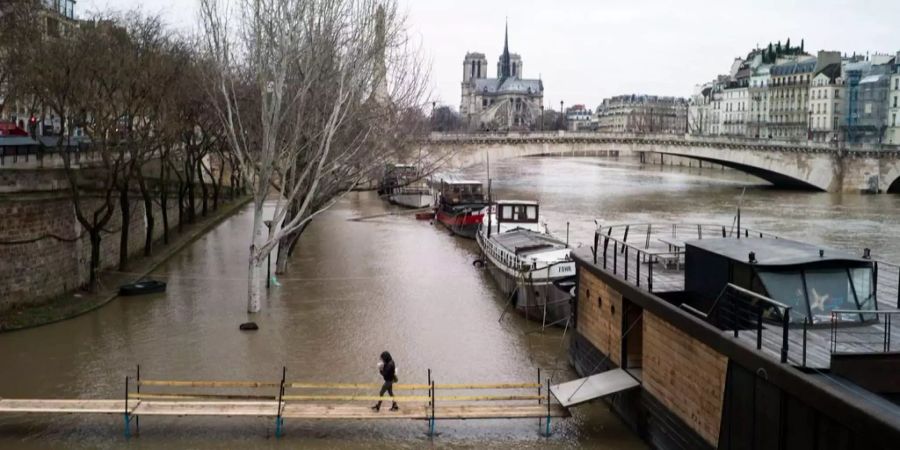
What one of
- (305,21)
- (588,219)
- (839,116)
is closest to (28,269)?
(305,21)

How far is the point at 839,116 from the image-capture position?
395 feet

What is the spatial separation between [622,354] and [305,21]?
48.5 ft

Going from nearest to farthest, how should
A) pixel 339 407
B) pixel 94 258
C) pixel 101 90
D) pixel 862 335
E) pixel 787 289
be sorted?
pixel 862 335 → pixel 787 289 → pixel 339 407 → pixel 94 258 → pixel 101 90

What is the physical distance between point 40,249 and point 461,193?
31966mm

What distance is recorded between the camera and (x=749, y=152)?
3054 inches

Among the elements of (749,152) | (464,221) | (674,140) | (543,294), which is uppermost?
(674,140)

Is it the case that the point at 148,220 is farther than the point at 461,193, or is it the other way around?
the point at 461,193

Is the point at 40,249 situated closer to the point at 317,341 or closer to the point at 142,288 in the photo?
the point at 142,288

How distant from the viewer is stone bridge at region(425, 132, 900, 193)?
75.7 m

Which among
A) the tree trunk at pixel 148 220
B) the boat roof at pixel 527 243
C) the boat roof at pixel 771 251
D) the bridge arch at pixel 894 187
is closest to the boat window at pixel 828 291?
the boat roof at pixel 771 251

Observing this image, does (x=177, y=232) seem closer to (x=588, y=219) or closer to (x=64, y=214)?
(x=64, y=214)

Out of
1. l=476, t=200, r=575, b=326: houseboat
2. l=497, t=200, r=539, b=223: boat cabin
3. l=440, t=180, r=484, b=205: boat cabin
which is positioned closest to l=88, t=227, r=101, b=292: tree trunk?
l=476, t=200, r=575, b=326: houseboat

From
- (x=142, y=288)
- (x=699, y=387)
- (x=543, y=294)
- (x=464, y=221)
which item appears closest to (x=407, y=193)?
(x=464, y=221)

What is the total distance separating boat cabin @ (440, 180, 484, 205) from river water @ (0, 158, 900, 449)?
759cm
